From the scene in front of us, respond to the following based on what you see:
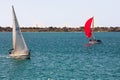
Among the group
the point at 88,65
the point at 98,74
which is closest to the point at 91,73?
the point at 98,74

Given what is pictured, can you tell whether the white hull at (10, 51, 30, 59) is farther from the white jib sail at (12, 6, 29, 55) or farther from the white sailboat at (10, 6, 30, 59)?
the white jib sail at (12, 6, 29, 55)

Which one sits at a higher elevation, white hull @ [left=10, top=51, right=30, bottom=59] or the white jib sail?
the white jib sail

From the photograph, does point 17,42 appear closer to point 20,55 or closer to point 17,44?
point 17,44

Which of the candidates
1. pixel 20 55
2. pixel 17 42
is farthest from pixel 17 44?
pixel 20 55

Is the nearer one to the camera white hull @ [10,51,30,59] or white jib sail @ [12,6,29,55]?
white jib sail @ [12,6,29,55]

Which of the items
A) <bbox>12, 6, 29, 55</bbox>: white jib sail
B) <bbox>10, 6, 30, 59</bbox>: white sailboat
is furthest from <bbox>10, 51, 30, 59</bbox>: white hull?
<bbox>12, 6, 29, 55</bbox>: white jib sail

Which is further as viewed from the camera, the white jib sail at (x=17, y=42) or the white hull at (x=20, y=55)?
the white hull at (x=20, y=55)

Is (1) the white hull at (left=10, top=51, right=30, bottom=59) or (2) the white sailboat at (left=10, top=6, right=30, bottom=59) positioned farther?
(1) the white hull at (left=10, top=51, right=30, bottom=59)

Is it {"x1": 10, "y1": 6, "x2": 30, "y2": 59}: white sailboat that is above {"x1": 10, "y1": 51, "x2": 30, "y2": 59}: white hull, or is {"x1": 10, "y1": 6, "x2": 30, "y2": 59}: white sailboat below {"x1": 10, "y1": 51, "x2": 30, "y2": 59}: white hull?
above

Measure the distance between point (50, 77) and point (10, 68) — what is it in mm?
12464

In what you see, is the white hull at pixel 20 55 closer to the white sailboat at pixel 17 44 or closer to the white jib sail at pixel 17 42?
the white sailboat at pixel 17 44

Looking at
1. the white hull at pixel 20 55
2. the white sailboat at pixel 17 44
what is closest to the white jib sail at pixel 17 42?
the white sailboat at pixel 17 44

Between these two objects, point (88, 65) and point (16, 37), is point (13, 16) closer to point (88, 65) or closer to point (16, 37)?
point (16, 37)

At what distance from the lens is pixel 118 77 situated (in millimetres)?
51438
